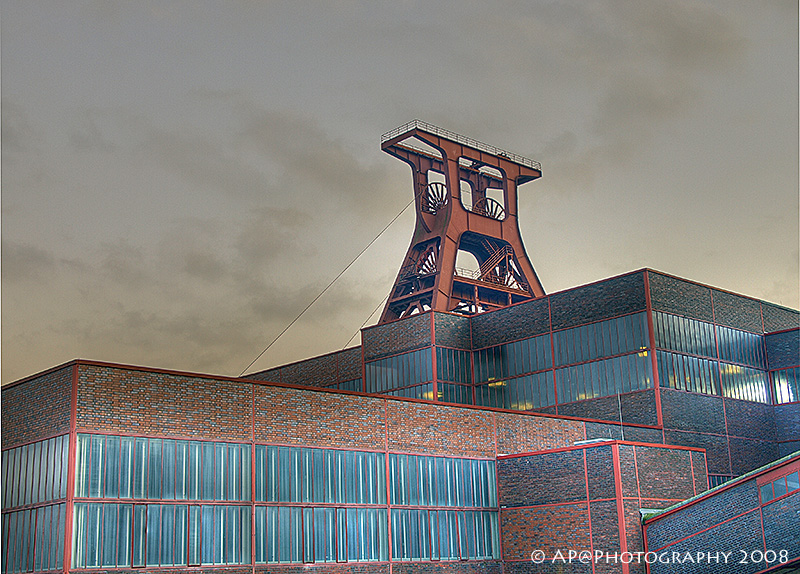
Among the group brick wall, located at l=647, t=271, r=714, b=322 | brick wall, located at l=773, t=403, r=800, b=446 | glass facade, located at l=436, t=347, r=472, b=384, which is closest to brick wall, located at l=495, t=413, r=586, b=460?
brick wall, located at l=647, t=271, r=714, b=322

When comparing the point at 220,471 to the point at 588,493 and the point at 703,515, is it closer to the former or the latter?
the point at 588,493

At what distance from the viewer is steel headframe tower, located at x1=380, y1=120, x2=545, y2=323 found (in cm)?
4900

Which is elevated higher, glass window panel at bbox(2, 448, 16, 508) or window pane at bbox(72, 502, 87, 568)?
glass window panel at bbox(2, 448, 16, 508)

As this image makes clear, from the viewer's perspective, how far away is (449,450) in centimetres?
3153

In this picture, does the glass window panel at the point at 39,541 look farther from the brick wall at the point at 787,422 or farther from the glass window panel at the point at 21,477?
the brick wall at the point at 787,422

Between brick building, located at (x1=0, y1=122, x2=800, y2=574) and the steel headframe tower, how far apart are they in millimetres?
2497

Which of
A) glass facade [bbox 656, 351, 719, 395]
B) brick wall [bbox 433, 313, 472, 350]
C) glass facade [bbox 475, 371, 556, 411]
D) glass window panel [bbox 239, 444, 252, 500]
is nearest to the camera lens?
glass window panel [bbox 239, 444, 252, 500]

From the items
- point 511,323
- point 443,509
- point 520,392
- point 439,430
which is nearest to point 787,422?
point 520,392

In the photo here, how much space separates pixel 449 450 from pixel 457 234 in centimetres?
2003

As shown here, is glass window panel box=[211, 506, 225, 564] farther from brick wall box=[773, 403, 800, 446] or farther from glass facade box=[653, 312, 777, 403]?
brick wall box=[773, 403, 800, 446]

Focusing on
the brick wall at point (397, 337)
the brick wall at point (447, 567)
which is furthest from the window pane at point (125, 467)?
the brick wall at point (397, 337)

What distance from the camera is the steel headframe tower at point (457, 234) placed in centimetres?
4900

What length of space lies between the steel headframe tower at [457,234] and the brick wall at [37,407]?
81.7 ft

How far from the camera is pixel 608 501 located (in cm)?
2883
